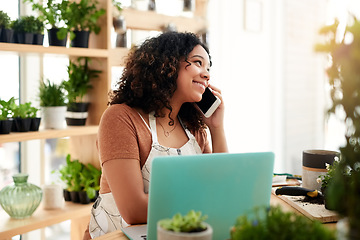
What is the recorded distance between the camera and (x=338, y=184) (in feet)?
2.29

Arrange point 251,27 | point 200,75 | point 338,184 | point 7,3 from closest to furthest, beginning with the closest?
point 338,184, point 200,75, point 7,3, point 251,27

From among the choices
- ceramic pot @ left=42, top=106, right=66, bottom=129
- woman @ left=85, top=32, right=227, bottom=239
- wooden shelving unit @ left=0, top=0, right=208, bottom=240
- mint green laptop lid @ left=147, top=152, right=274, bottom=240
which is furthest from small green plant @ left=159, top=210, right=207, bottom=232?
ceramic pot @ left=42, top=106, right=66, bottom=129

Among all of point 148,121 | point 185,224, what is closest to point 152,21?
point 148,121

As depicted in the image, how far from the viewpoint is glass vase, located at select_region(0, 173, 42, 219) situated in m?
2.17

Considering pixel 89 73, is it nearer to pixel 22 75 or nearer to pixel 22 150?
pixel 22 75

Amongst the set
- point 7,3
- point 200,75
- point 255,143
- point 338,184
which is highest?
point 7,3

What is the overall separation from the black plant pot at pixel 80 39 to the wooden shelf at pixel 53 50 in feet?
0.21

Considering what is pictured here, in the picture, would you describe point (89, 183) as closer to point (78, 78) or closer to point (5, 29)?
point (78, 78)

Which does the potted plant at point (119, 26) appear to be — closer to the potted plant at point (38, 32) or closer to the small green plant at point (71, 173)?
the potted plant at point (38, 32)

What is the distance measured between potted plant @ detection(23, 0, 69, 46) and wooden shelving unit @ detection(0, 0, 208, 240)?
8 centimetres

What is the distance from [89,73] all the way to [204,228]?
1974 mm

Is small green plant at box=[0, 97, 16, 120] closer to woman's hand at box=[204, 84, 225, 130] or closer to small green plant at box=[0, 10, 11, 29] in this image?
small green plant at box=[0, 10, 11, 29]

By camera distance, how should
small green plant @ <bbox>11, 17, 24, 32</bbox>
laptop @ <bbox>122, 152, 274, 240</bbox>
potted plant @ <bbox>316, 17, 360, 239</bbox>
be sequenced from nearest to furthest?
potted plant @ <bbox>316, 17, 360, 239</bbox> < laptop @ <bbox>122, 152, 274, 240</bbox> < small green plant @ <bbox>11, 17, 24, 32</bbox>

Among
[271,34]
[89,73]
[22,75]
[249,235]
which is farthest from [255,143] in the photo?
[249,235]
